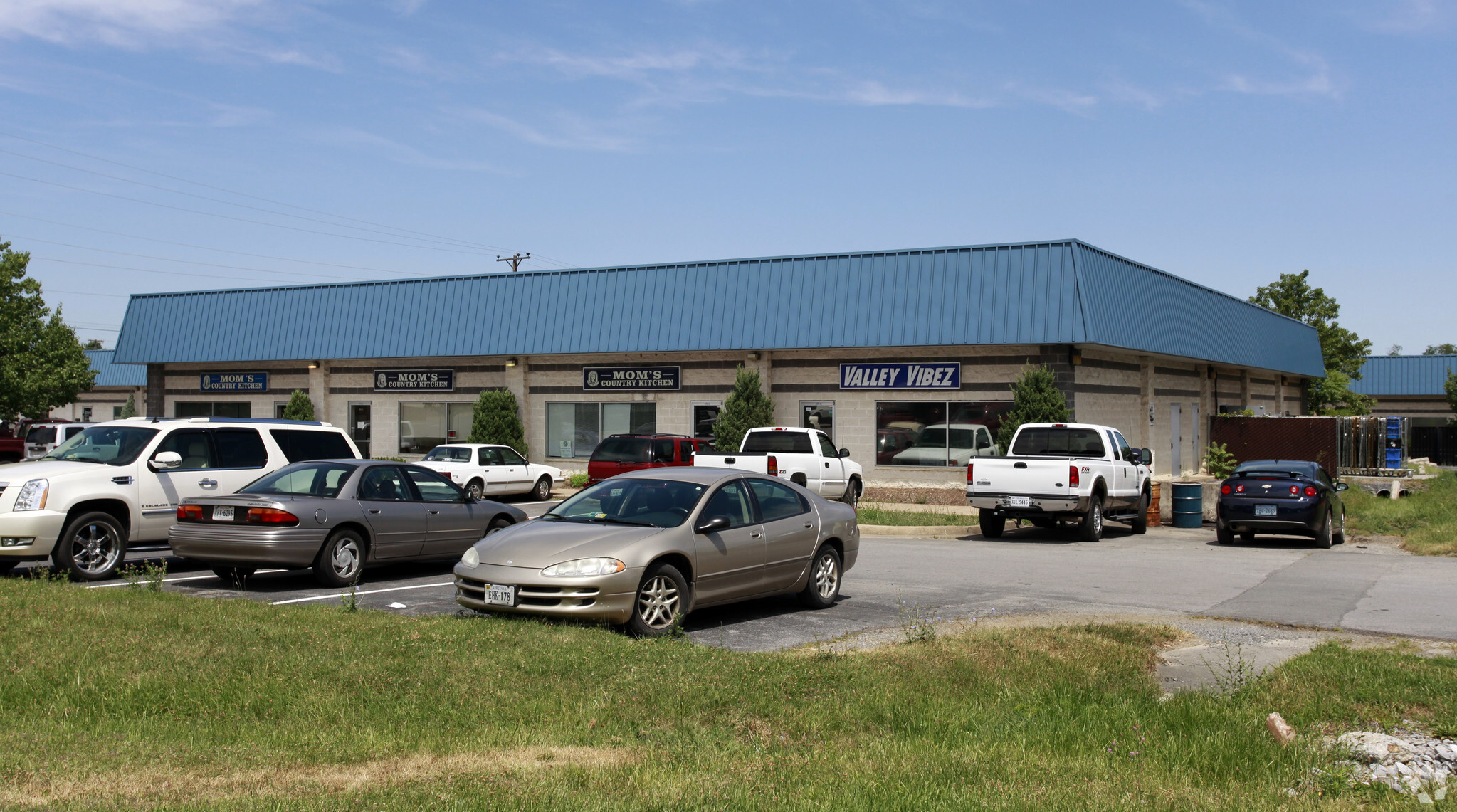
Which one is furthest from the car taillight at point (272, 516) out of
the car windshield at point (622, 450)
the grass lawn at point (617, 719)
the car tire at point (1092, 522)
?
the car tire at point (1092, 522)

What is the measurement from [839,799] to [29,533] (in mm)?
10558

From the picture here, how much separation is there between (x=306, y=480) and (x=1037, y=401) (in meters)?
18.3

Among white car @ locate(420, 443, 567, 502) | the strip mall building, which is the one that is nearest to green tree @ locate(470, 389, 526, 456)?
the strip mall building

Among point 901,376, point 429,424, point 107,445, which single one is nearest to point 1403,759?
point 107,445

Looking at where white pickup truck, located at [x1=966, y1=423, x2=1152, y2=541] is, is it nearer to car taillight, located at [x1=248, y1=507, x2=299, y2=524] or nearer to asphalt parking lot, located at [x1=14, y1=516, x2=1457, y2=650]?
asphalt parking lot, located at [x1=14, y1=516, x2=1457, y2=650]

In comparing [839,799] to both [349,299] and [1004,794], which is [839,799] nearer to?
[1004,794]

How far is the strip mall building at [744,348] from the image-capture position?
28344mm

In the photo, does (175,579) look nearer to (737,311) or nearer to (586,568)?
(586,568)

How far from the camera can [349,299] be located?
122 ft

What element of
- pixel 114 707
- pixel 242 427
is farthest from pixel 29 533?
pixel 114 707

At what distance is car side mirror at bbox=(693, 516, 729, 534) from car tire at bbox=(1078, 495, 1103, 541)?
38.6 ft

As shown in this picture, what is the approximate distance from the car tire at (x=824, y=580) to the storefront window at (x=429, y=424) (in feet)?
83.2

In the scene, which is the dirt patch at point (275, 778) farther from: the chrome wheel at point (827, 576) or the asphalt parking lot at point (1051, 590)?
the chrome wheel at point (827, 576)

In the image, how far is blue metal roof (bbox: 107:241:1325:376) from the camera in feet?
90.9
